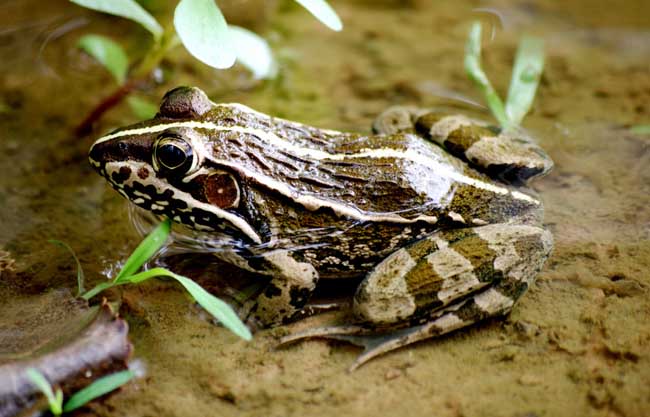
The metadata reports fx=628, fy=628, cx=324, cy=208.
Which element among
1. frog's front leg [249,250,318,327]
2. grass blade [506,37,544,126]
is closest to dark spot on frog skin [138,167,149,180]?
frog's front leg [249,250,318,327]

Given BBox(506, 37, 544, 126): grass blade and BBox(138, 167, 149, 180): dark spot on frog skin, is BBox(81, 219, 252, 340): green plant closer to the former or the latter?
BBox(138, 167, 149, 180): dark spot on frog skin

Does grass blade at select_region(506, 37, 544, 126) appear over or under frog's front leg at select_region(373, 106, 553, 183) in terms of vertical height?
over

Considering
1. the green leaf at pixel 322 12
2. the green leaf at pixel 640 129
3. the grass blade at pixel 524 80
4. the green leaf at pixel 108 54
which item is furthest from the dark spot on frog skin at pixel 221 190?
the green leaf at pixel 640 129

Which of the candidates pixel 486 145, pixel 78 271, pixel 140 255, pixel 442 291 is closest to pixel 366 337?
pixel 442 291

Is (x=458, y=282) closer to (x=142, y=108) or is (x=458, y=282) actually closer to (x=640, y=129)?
(x=640, y=129)

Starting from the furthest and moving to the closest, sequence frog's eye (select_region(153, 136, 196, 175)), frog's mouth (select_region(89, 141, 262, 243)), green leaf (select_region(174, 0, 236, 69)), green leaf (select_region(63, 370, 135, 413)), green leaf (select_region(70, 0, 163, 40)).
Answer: green leaf (select_region(70, 0, 163, 40))
frog's mouth (select_region(89, 141, 262, 243))
frog's eye (select_region(153, 136, 196, 175))
green leaf (select_region(174, 0, 236, 69))
green leaf (select_region(63, 370, 135, 413))

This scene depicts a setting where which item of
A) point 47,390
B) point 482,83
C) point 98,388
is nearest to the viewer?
point 47,390
